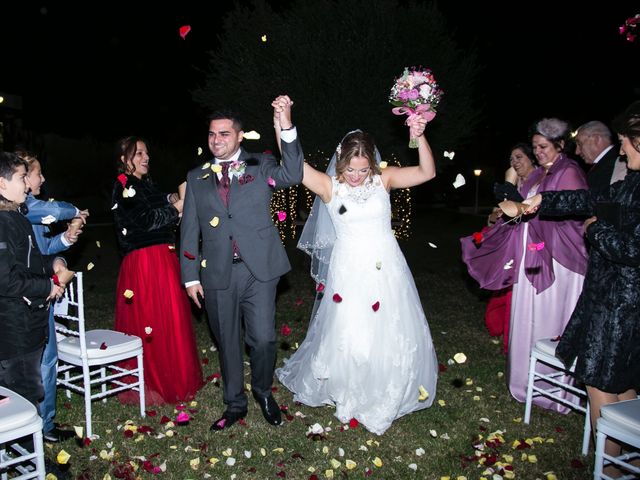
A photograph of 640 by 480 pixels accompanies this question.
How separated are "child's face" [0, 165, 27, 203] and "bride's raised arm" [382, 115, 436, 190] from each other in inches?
102

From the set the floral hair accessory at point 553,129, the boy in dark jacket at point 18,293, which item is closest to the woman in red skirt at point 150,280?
the boy in dark jacket at point 18,293

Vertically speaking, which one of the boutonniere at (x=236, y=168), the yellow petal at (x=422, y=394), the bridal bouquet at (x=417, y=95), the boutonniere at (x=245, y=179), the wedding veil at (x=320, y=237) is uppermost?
the bridal bouquet at (x=417, y=95)

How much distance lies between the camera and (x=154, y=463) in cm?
383

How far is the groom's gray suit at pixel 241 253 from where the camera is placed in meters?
4.16

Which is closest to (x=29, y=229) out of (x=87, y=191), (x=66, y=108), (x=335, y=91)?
(x=335, y=91)

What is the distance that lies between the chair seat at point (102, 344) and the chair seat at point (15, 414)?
3.63 ft

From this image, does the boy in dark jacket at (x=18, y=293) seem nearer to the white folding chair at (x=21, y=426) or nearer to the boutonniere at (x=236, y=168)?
the white folding chair at (x=21, y=426)

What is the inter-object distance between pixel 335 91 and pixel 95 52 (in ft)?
82.9

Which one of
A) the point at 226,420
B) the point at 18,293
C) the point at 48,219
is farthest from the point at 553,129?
the point at 18,293

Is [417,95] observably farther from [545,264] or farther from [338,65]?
[338,65]

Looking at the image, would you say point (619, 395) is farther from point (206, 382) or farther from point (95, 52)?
point (95, 52)

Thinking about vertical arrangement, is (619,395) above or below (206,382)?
above

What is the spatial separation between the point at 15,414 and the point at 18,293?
27.7 inches

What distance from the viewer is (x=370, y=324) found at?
4418mm
